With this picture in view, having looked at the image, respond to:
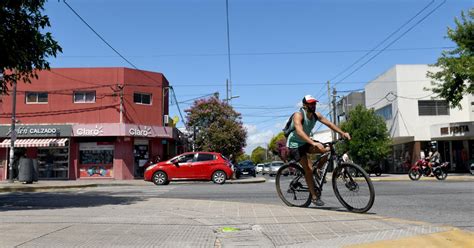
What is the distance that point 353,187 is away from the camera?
23.1 ft

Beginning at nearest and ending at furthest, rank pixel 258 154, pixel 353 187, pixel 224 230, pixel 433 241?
1. pixel 433 241
2. pixel 224 230
3. pixel 353 187
4. pixel 258 154

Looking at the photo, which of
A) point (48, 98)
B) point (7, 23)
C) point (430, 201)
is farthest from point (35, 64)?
point (48, 98)

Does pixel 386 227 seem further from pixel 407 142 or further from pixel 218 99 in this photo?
pixel 407 142

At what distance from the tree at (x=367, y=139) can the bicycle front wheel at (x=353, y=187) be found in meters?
24.2

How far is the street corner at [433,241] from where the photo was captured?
15.7 feet

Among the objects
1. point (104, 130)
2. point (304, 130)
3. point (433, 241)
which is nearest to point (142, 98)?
point (104, 130)

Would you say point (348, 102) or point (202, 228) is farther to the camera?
point (348, 102)

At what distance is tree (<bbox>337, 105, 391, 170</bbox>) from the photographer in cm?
3086

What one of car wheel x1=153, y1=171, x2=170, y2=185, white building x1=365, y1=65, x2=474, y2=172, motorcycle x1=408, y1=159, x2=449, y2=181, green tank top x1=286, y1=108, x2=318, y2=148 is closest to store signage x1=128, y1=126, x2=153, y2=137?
car wheel x1=153, y1=171, x2=170, y2=185

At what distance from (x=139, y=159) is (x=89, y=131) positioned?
3728 mm

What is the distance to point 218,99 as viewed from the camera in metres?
37.1

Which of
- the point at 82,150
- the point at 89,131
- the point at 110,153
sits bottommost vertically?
the point at 110,153

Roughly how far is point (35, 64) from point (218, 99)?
90.3 ft

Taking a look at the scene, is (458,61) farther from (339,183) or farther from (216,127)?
(339,183)
